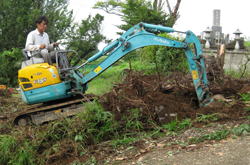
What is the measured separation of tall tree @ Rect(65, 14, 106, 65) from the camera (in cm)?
1642

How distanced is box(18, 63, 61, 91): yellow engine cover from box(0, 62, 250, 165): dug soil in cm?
131

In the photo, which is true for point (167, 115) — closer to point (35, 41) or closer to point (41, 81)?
point (41, 81)

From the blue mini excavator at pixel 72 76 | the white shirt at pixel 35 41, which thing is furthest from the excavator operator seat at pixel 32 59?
the white shirt at pixel 35 41

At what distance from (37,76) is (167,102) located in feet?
10.4

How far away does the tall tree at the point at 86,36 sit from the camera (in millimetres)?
16422

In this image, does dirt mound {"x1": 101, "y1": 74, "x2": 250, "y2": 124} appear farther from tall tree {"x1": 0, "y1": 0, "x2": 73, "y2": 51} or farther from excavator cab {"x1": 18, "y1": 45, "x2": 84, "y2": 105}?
tall tree {"x1": 0, "y1": 0, "x2": 73, "y2": 51}

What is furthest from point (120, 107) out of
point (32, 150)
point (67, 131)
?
point (32, 150)

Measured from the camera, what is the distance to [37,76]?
5.59 meters

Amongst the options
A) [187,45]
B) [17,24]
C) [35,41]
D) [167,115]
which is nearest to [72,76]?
[35,41]

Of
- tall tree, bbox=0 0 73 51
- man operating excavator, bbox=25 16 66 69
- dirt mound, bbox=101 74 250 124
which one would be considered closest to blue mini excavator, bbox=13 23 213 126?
man operating excavator, bbox=25 16 66 69

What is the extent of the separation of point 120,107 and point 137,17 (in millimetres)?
12855

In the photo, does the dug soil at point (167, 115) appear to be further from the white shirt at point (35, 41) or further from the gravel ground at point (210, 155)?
the white shirt at point (35, 41)

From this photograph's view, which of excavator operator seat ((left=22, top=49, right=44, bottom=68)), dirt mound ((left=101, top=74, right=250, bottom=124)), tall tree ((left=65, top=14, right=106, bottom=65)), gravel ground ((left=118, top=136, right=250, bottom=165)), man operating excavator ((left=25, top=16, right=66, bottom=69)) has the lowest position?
gravel ground ((left=118, top=136, right=250, bottom=165))

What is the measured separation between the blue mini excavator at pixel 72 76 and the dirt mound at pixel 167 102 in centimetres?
43
